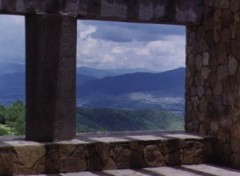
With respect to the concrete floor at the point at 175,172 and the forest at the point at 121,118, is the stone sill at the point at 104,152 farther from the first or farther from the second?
the forest at the point at 121,118

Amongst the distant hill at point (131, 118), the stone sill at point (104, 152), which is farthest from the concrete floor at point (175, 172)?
the distant hill at point (131, 118)

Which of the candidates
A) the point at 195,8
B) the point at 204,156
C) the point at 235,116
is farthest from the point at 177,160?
the point at 195,8

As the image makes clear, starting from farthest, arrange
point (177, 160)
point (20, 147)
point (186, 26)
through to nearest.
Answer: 1. point (186, 26)
2. point (177, 160)
3. point (20, 147)

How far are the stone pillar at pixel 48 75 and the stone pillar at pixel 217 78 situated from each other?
72.2 inches

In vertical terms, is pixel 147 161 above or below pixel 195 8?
below

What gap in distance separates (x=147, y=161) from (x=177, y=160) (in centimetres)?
41

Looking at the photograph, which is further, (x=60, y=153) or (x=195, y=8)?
(x=195, y=8)

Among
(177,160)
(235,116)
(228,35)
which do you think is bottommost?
(177,160)

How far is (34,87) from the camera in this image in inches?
232

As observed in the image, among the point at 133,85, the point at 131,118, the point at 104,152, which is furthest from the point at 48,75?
the point at 133,85

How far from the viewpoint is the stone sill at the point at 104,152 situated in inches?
221

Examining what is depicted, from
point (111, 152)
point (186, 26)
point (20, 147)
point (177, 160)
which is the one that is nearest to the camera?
point (20, 147)

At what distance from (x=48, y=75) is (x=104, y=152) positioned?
1052mm

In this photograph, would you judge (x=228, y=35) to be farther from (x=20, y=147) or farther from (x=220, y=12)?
(x=20, y=147)
